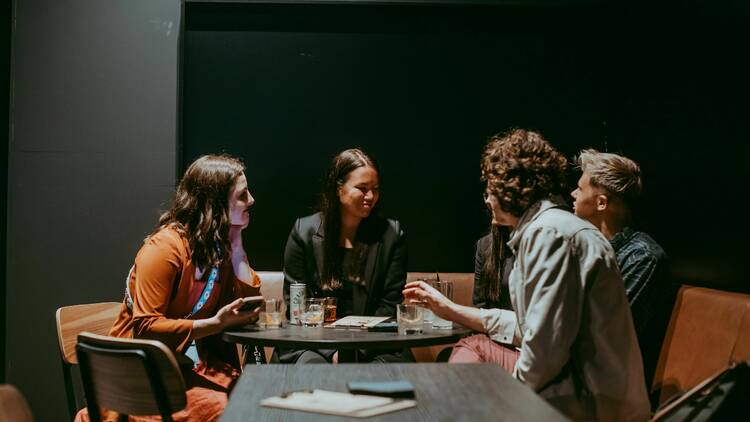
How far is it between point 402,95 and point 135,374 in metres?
2.93

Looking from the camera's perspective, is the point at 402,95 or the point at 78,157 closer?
the point at 78,157

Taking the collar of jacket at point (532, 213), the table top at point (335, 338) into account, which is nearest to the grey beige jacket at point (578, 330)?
the collar of jacket at point (532, 213)

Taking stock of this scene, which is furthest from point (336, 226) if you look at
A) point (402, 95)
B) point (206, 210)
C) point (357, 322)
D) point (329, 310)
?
point (402, 95)

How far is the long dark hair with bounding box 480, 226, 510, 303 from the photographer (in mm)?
3912

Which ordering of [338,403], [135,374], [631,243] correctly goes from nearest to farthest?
[338,403], [135,374], [631,243]

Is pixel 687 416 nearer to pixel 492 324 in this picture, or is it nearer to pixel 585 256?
pixel 585 256

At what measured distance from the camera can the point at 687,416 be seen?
163cm

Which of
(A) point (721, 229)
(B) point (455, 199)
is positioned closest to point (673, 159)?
(A) point (721, 229)

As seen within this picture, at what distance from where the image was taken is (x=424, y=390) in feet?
5.85

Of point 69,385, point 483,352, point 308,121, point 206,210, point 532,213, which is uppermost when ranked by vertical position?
point 308,121

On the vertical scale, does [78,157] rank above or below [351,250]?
above

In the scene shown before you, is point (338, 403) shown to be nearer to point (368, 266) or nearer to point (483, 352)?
point (483, 352)

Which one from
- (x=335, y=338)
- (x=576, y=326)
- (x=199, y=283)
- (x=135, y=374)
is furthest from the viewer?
(x=199, y=283)

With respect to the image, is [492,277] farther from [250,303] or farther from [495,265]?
[250,303]
